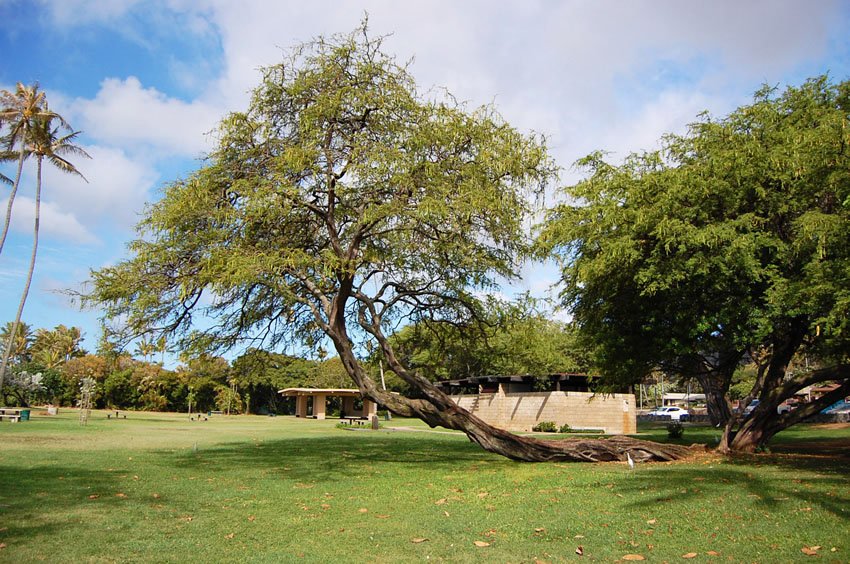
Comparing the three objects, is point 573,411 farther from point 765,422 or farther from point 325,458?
point 325,458

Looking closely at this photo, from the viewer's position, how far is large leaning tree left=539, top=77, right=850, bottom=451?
13.3 metres

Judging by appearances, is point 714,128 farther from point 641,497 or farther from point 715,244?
point 641,497

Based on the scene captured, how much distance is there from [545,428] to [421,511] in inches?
1141

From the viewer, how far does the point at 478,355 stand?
60.3ft

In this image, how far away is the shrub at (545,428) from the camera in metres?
36.5

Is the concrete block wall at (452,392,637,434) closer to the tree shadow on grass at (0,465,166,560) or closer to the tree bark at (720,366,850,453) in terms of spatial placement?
the tree bark at (720,366,850,453)

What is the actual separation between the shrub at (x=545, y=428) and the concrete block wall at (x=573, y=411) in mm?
1107

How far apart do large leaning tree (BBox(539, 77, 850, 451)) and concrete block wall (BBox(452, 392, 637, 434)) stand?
2020 centimetres

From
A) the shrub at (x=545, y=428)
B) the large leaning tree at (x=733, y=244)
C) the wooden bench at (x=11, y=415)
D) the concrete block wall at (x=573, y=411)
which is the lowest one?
the shrub at (x=545, y=428)

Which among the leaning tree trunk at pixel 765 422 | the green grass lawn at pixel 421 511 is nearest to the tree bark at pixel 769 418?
the leaning tree trunk at pixel 765 422

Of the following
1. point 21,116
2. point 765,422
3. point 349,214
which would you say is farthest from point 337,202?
point 21,116

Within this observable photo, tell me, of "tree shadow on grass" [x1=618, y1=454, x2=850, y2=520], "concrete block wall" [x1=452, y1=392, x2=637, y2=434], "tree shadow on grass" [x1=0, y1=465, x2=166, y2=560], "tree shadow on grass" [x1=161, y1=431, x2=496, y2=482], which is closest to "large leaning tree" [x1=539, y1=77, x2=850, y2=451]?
"tree shadow on grass" [x1=618, y1=454, x2=850, y2=520]

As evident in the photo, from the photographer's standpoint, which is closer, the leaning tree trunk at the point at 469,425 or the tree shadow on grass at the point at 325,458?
the tree shadow on grass at the point at 325,458

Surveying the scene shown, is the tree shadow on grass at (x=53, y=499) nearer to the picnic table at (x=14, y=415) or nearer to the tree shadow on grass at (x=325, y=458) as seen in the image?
the tree shadow on grass at (x=325, y=458)
